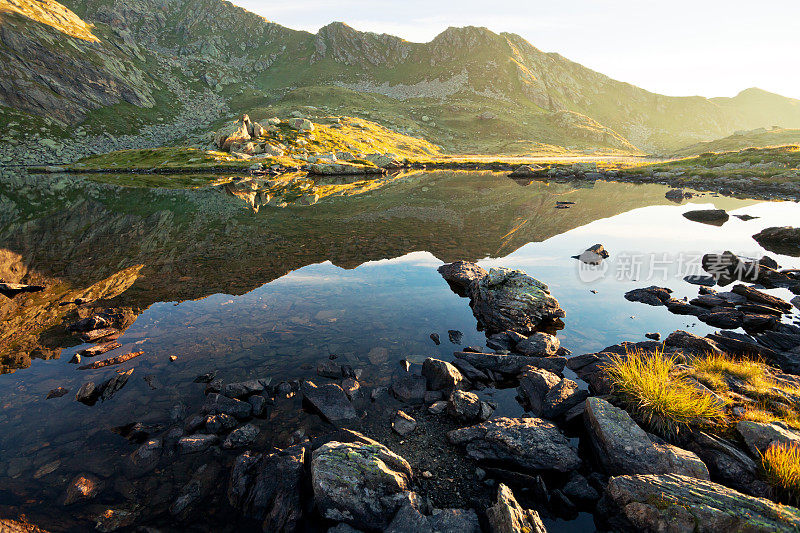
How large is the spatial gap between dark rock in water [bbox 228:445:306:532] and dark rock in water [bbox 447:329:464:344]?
882 cm

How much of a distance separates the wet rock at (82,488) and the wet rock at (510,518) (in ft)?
30.3

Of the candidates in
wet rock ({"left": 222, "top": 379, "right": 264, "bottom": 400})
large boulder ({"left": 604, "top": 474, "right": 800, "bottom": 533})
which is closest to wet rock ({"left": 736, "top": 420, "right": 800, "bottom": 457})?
large boulder ({"left": 604, "top": 474, "right": 800, "bottom": 533})

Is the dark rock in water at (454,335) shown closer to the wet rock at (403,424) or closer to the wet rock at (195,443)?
the wet rock at (403,424)

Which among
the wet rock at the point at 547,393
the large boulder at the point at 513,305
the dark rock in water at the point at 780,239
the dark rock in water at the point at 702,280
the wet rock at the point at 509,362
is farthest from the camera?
the dark rock in water at the point at 780,239

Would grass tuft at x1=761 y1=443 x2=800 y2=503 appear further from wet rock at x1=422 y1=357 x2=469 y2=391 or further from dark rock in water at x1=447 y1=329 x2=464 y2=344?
dark rock in water at x1=447 y1=329 x2=464 y2=344

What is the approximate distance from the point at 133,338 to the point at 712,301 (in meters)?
30.3

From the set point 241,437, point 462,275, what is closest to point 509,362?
point 462,275

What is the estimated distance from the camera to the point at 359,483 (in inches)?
299

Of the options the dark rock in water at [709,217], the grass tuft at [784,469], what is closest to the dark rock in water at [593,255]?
the grass tuft at [784,469]

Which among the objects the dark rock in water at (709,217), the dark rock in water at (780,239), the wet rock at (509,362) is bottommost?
the wet rock at (509,362)

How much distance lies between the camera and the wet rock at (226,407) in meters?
10.6

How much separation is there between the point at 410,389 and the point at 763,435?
912 cm

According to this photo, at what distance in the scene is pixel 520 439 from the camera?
357 inches

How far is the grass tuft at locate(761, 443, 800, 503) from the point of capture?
270 inches
